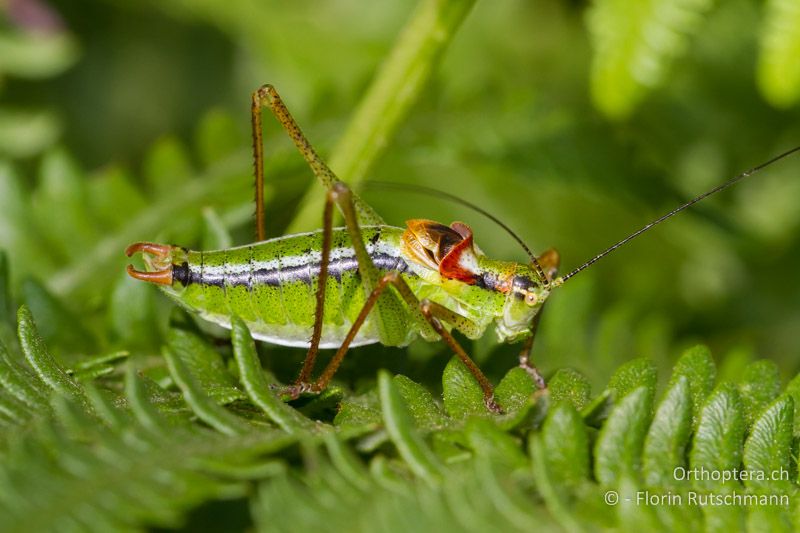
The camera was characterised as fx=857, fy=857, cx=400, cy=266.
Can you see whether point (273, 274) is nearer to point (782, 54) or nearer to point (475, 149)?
point (475, 149)

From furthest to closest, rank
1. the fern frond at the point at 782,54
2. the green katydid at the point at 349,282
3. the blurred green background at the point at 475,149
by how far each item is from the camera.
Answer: the blurred green background at the point at 475,149 → the green katydid at the point at 349,282 → the fern frond at the point at 782,54

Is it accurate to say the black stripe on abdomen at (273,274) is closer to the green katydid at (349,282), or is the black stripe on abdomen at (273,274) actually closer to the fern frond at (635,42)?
the green katydid at (349,282)

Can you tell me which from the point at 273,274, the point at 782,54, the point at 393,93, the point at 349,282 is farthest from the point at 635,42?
the point at 273,274

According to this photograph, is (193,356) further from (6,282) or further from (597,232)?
(597,232)

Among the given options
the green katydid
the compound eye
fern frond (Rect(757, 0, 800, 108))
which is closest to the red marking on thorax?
the green katydid

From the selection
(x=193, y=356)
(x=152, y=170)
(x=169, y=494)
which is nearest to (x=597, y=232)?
(x=152, y=170)

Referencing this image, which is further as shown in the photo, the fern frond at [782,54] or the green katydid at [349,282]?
the green katydid at [349,282]

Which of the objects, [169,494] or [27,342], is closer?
[169,494]

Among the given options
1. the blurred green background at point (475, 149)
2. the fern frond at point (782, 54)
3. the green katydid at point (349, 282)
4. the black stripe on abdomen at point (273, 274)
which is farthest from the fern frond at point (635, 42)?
the black stripe on abdomen at point (273, 274)
